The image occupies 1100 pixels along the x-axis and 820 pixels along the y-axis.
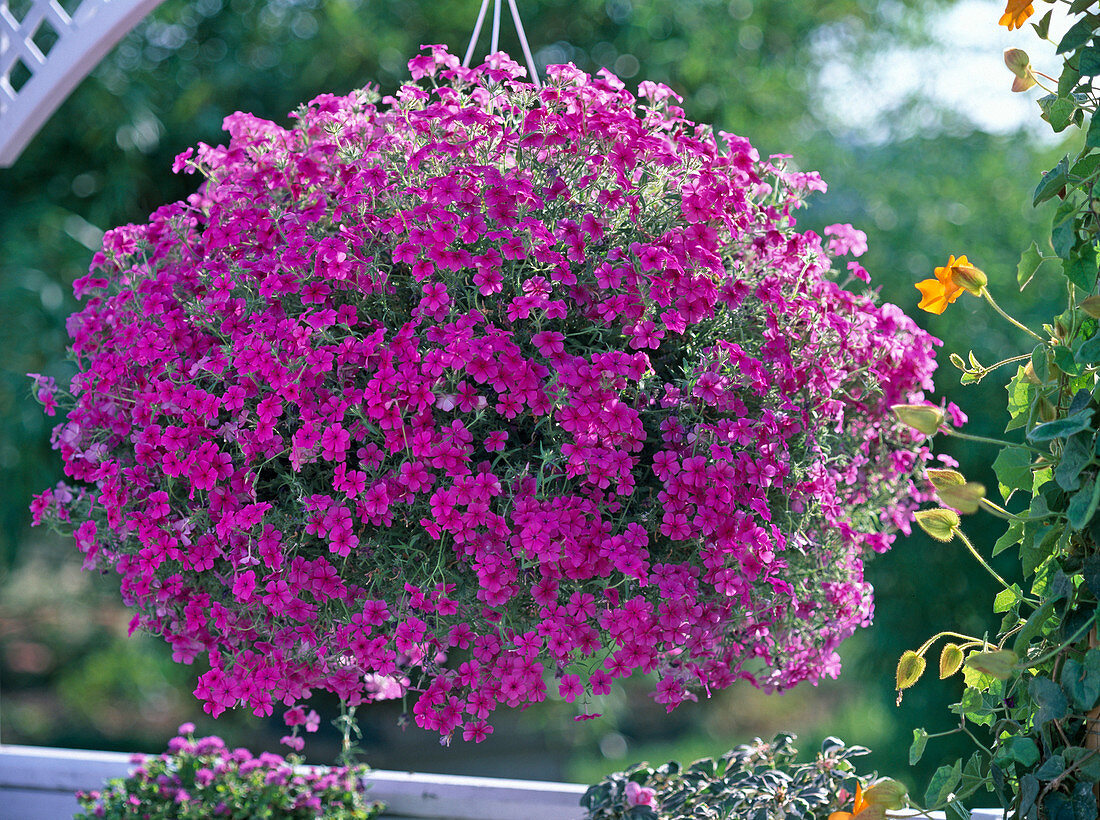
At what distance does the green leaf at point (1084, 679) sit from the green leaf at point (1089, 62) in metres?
0.46

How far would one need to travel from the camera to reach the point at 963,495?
0.78 m

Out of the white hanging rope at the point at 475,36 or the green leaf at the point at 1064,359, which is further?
the white hanging rope at the point at 475,36

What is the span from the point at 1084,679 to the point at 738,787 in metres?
0.61

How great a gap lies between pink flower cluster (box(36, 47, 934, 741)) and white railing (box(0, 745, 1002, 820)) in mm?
572

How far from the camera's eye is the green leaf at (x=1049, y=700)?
0.75 m

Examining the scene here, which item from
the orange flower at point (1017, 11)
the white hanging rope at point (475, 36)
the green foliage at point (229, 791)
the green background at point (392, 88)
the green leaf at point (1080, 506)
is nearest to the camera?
the green leaf at point (1080, 506)

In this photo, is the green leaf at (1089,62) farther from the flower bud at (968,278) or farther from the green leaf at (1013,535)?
the green leaf at (1013,535)

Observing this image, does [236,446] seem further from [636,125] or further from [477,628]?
[636,125]

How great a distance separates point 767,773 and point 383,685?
52cm

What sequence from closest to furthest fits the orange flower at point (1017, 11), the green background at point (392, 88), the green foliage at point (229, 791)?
the orange flower at point (1017, 11)
the green foliage at point (229, 791)
the green background at point (392, 88)

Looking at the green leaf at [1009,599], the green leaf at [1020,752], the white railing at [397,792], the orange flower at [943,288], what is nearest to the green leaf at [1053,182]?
the orange flower at [943,288]

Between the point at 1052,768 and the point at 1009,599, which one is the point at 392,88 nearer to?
the point at 1009,599

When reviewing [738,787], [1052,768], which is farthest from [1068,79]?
[738,787]

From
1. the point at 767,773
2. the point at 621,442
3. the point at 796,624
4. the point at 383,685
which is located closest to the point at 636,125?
the point at 621,442
